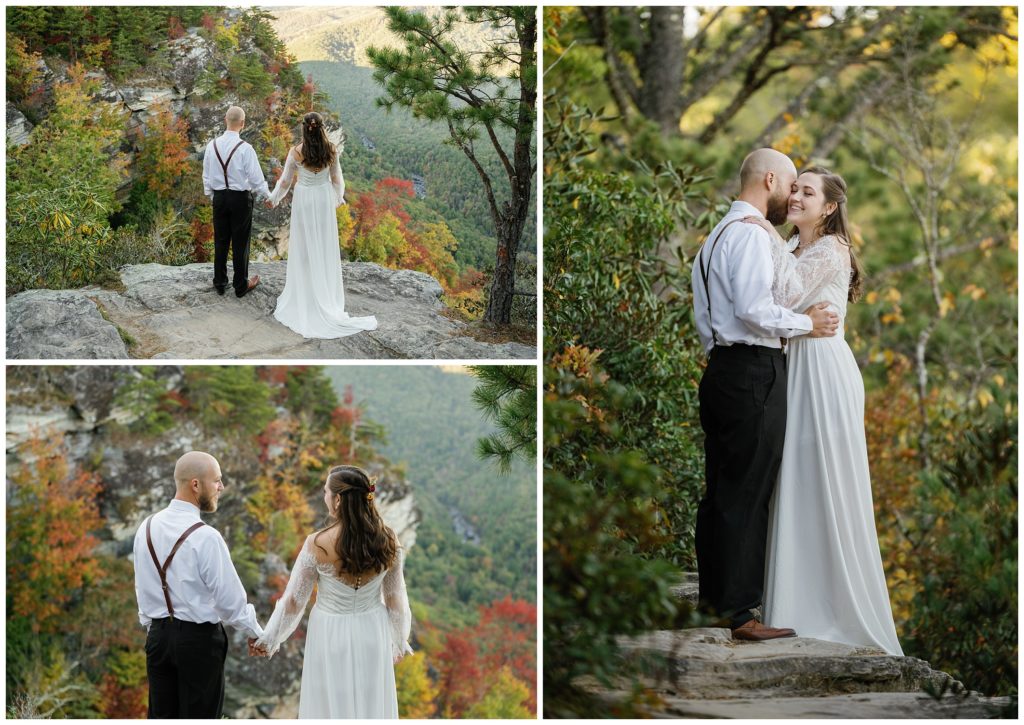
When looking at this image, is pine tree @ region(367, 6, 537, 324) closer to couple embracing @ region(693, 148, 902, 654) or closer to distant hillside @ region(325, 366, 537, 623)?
couple embracing @ region(693, 148, 902, 654)

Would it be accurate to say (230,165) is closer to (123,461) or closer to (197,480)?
(197,480)

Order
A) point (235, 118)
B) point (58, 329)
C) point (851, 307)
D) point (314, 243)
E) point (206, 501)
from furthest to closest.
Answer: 1. point (851, 307)
2. point (314, 243)
3. point (235, 118)
4. point (58, 329)
5. point (206, 501)

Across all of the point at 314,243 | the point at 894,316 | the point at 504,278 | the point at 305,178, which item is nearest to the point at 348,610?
the point at 504,278

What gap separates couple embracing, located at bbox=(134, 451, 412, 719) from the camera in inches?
166

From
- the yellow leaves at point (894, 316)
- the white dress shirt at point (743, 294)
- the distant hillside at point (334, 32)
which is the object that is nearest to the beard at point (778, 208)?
the white dress shirt at point (743, 294)

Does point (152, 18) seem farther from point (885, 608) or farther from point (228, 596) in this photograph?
point (885, 608)

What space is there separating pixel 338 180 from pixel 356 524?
236 cm

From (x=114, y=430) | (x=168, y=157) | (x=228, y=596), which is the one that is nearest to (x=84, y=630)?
(x=114, y=430)

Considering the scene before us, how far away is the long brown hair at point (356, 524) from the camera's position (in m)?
4.43

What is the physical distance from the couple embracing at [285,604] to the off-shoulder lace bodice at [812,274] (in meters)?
2.02

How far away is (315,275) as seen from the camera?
5930 mm

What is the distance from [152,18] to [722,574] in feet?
14.1

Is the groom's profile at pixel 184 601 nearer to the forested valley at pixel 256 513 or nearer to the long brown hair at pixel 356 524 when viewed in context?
the long brown hair at pixel 356 524

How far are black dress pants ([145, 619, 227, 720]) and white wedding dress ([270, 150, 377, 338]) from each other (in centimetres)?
195
